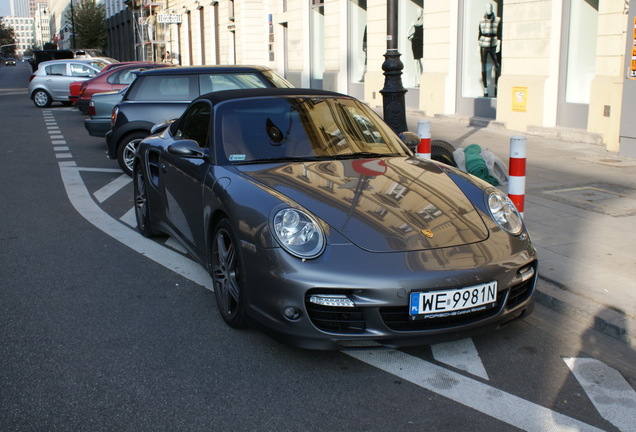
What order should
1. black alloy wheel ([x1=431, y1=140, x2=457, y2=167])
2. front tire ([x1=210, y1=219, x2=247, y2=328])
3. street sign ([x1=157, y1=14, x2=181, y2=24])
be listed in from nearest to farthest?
front tire ([x1=210, y1=219, x2=247, y2=328]) → black alloy wheel ([x1=431, y1=140, x2=457, y2=167]) → street sign ([x1=157, y1=14, x2=181, y2=24])

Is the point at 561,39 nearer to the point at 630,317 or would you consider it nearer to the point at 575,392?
the point at 630,317

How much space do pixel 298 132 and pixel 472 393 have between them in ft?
7.48

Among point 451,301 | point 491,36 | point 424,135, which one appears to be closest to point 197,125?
point 451,301

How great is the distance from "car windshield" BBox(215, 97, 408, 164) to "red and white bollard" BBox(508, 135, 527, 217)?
3.26 feet

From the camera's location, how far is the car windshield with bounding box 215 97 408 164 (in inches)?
195

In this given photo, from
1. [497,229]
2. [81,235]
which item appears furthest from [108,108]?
[497,229]

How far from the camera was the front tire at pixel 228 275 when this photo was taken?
4.21 m

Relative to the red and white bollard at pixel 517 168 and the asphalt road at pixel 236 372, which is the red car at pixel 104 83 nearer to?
the asphalt road at pixel 236 372

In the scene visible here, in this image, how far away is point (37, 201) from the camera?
8773 millimetres

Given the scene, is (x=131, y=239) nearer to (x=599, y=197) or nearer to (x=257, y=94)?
(x=257, y=94)

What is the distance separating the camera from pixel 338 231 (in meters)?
3.91

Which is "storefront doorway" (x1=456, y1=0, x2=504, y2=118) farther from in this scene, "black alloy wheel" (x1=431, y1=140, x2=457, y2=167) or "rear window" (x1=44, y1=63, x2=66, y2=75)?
"rear window" (x1=44, y1=63, x2=66, y2=75)

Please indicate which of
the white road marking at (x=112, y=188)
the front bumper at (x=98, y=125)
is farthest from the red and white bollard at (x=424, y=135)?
the front bumper at (x=98, y=125)

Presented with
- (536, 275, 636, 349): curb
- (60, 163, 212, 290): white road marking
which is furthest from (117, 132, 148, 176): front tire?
(536, 275, 636, 349): curb
